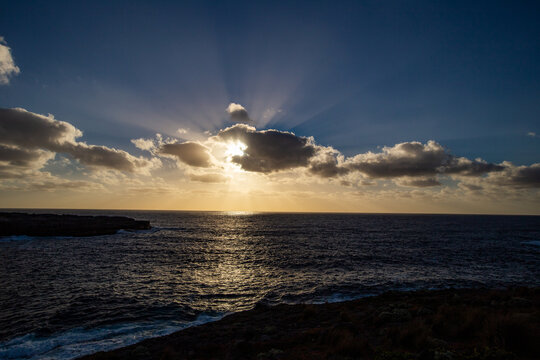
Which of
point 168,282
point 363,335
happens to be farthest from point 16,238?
point 363,335

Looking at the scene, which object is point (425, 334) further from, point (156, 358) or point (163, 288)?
point (163, 288)

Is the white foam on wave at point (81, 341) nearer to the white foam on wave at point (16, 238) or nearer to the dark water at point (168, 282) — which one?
the dark water at point (168, 282)

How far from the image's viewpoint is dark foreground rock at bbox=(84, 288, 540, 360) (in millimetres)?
10898

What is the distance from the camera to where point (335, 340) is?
13.4 m

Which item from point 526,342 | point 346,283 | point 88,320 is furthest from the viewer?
point 346,283

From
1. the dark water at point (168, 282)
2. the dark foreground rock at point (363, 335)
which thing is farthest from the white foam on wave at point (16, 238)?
the dark foreground rock at point (363, 335)

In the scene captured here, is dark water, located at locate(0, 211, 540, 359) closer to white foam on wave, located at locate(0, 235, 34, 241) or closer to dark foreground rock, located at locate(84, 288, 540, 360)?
dark foreground rock, located at locate(84, 288, 540, 360)

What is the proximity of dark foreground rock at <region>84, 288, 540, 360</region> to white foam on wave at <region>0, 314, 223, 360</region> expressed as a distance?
59.8 inches

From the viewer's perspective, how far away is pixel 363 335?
14.2m

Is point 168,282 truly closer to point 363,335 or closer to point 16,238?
point 363,335

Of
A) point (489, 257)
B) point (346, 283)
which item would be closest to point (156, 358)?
point (346, 283)

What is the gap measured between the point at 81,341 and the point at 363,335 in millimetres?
17530

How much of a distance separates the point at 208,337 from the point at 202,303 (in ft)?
26.4

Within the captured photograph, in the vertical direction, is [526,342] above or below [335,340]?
above
